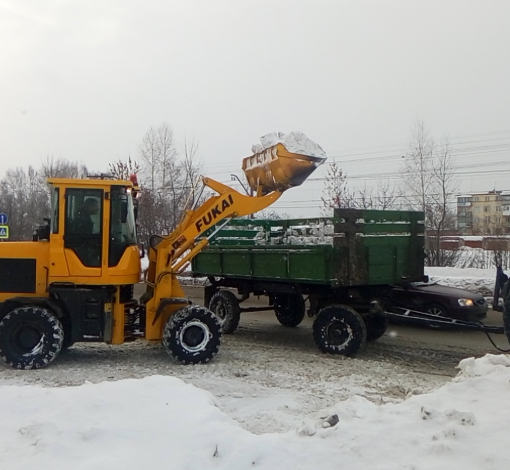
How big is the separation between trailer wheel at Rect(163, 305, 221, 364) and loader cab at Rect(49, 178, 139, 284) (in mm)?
1006

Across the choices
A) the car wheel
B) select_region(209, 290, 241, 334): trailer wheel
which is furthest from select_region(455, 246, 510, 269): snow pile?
select_region(209, 290, 241, 334): trailer wheel

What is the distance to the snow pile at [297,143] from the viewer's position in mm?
8562

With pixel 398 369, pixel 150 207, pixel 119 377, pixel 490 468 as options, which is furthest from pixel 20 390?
pixel 150 207

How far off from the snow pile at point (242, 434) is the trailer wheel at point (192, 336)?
2584mm

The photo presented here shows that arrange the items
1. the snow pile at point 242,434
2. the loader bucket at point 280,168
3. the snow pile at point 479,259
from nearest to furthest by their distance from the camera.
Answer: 1. the snow pile at point 242,434
2. the loader bucket at point 280,168
3. the snow pile at point 479,259

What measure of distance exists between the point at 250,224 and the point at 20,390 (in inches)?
249

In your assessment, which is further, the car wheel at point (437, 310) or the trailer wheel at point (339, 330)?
the car wheel at point (437, 310)

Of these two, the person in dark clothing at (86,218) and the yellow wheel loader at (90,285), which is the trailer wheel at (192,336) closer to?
the yellow wheel loader at (90,285)

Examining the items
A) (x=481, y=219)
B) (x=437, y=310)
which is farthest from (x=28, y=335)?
(x=481, y=219)

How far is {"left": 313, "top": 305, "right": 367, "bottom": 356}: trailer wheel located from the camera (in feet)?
29.4

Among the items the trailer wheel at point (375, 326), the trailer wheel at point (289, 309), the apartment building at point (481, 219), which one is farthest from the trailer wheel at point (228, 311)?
the apartment building at point (481, 219)

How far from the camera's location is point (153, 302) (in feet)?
28.5

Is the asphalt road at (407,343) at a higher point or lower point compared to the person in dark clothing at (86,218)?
lower

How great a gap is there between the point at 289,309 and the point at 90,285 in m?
4.75
